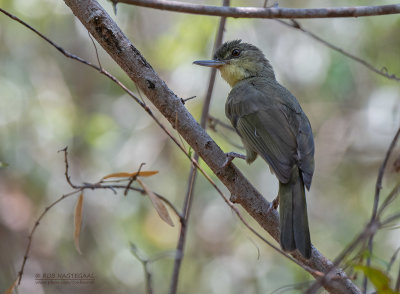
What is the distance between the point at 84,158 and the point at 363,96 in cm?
308

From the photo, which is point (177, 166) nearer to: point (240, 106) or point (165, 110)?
point (240, 106)

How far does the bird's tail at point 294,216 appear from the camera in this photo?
8.40 ft

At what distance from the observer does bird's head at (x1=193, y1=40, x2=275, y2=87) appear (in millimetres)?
4270

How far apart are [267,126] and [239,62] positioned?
1.03 metres

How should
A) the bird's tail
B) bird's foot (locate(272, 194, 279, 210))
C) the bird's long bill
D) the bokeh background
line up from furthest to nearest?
the bokeh background
the bird's long bill
bird's foot (locate(272, 194, 279, 210))
the bird's tail

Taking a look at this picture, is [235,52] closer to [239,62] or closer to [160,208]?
[239,62]

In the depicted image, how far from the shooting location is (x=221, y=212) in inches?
221

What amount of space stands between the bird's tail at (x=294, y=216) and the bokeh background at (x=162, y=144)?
6.17ft

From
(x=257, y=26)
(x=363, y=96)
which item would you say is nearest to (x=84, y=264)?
(x=257, y=26)

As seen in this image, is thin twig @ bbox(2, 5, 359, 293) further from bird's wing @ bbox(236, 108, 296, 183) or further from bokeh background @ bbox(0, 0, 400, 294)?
bokeh background @ bbox(0, 0, 400, 294)

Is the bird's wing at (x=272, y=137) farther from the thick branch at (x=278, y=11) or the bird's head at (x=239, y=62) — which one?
the thick branch at (x=278, y=11)

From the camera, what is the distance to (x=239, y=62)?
14.1 ft

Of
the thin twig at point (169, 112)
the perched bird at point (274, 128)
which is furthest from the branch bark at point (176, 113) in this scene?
the perched bird at point (274, 128)

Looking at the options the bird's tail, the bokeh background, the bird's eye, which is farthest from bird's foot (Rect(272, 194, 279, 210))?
the bokeh background
